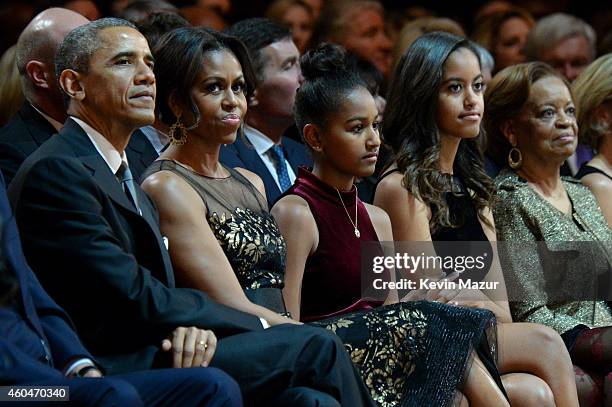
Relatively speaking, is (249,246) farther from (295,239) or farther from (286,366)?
(286,366)

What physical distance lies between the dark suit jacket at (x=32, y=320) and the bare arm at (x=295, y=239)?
3.30ft

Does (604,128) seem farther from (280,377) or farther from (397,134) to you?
(280,377)

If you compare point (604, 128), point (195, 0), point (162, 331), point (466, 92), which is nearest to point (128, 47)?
point (162, 331)

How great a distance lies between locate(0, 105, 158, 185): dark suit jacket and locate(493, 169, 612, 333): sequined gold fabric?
1.33 meters

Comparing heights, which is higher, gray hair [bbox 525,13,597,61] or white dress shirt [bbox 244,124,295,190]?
gray hair [bbox 525,13,597,61]

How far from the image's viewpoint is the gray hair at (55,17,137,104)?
135 inches

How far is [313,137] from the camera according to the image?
13.3 feet

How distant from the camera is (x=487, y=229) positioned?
4.42 metres

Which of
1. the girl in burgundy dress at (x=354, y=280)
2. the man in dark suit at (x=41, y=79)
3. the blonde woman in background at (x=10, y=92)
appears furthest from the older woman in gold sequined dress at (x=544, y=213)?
the blonde woman in background at (x=10, y=92)

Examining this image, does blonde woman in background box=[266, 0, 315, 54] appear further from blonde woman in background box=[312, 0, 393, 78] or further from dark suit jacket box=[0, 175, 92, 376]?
dark suit jacket box=[0, 175, 92, 376]

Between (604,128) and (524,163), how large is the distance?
1.56 ft

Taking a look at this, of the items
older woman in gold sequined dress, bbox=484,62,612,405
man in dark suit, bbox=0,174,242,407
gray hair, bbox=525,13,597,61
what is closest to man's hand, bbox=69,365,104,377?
man in dark suit, bbox=0,174,242,407

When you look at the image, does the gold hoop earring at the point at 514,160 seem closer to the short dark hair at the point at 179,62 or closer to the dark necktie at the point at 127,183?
the short dark hair at the point at 179,62

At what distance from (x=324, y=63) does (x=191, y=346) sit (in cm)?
139
